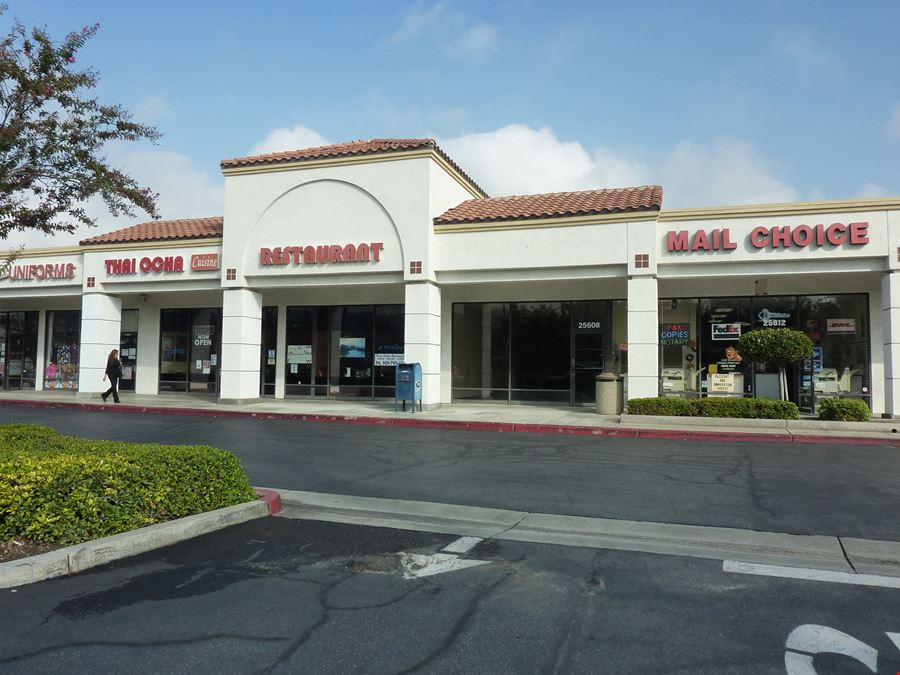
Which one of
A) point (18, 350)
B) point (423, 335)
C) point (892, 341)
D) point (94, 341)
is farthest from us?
point (18, 350)

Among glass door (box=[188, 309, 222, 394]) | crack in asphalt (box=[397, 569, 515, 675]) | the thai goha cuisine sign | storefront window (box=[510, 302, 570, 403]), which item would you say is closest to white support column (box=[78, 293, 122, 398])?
the thai goha cuisine sign

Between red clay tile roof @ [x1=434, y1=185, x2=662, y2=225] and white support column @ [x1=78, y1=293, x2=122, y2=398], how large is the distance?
12.3 metres

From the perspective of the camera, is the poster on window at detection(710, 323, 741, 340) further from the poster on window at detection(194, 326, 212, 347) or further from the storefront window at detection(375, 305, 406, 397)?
the poster on window at detection(194, 326, 212, 347)

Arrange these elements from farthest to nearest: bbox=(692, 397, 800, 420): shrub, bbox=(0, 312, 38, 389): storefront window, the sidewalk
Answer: bbox=(0, 312, 38, 389): storefront window
bbox=(692, 397, 800, 420): shrub
the sidewalk

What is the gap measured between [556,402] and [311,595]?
16.7 meters

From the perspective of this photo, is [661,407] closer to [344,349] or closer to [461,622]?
[344,349]

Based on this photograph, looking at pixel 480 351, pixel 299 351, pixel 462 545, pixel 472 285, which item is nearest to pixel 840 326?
pixel 480 351

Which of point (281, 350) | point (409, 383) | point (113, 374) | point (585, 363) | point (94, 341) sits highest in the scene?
point (94, 341)

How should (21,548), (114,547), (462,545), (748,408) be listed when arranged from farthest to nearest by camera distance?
(748,408) → (462,545) → (114,547) → (21,548)

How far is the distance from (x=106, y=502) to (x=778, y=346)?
46.3ft

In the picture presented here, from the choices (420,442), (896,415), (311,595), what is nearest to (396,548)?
(311,595)

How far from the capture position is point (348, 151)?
19.5 meters

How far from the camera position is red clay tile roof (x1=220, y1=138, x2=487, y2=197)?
741 inches

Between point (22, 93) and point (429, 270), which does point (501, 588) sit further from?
point (429, 270)
